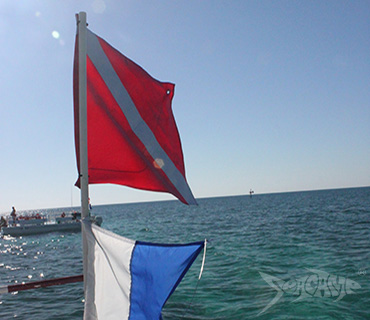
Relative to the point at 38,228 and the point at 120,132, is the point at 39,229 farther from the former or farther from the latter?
the point at 120,132

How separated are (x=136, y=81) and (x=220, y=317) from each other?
743cm

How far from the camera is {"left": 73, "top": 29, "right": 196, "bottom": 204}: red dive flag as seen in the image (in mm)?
4180

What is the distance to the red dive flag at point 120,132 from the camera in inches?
165

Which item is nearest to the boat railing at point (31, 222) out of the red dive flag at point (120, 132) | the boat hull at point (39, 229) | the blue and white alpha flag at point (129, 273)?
the boat hull at point (39, 229)

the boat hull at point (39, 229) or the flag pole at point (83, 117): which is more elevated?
the flag pole at point (83, 117)

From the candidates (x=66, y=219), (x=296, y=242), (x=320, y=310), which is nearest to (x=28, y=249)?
(x=66, y=219)

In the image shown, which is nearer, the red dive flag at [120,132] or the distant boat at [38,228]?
the red dive flag at [120,132]

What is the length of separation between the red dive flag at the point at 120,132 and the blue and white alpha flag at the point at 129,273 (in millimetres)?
939

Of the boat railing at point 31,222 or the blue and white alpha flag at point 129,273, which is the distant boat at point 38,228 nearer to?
the boat railing at point 31,222

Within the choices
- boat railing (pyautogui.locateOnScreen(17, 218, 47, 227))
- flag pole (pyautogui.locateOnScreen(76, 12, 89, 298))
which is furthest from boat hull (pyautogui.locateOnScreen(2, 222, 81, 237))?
flag pole (pyautogui.locateOnScreen(76, 12, 89, 298))

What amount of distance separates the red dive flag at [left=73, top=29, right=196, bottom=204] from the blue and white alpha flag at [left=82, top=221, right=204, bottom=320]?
939 mm

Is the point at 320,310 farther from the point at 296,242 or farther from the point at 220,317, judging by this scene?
the point at 296,242

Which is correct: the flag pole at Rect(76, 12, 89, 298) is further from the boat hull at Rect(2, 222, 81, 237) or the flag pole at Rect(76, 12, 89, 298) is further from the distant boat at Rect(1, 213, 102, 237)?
the boat hull at Rect(2, 222, 81, 237)

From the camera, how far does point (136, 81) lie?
14.6ft
